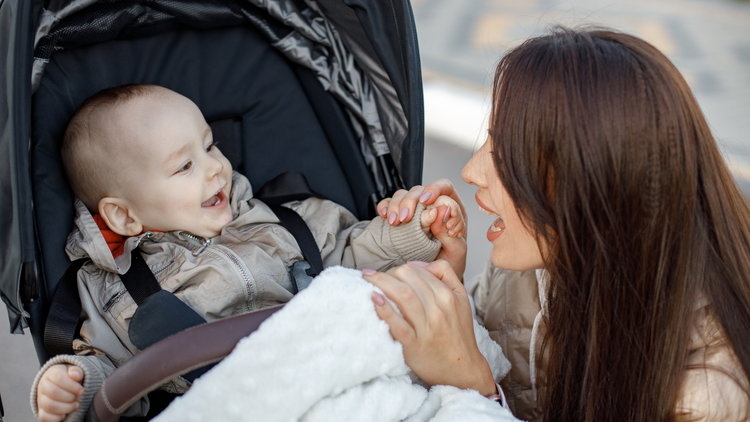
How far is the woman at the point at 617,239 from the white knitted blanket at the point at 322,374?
45 millimetres

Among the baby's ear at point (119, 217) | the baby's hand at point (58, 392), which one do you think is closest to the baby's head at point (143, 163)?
the baby's ear at point (119, 217)

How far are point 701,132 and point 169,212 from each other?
99 centimetres

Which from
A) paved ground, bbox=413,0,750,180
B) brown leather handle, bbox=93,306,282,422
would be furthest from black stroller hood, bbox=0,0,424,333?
paved ground, bbox=413,0,750,180

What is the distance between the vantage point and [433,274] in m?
0.85

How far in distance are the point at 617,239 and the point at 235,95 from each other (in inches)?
38.6

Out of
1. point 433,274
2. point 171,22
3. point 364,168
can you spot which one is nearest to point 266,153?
point 364,168

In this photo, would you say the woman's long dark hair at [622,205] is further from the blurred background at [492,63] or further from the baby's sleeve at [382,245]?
the blurred background at [492,63]

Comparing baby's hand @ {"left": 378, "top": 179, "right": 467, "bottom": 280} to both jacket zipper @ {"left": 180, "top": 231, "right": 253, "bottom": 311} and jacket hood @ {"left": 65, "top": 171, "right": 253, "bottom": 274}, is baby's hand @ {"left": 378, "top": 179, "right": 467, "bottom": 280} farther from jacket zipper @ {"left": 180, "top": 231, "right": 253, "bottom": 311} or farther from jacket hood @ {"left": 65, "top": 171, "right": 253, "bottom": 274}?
jacket hood @ {"left": 65, "top": 171, "right": 253, "bottom": 274}

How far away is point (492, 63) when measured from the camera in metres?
3.50

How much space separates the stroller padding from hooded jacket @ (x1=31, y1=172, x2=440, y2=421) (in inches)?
4.9

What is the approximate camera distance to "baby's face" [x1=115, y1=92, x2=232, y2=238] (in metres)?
1.14

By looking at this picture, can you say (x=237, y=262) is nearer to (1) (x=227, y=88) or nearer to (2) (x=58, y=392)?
(2) (x=58, y=392)

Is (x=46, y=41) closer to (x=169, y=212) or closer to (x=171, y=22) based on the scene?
(x=171, y=22)

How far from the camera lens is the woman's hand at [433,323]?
0.75 m
